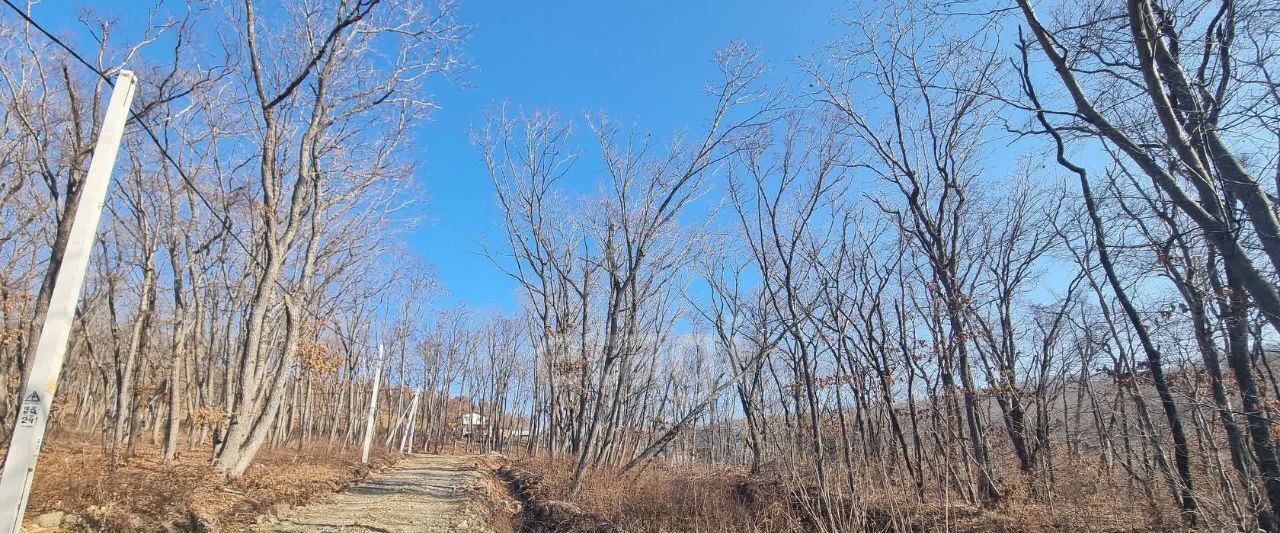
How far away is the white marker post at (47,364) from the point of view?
4027 millimetres

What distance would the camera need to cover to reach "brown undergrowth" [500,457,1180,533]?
281 inches

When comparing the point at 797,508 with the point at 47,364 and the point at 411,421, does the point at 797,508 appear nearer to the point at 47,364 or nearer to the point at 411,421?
the point at 47,364

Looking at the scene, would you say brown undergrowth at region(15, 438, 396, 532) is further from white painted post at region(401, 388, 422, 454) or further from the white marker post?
white painted post at region(401, 388, 422, 454)

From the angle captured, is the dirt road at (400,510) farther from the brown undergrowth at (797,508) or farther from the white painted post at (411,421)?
the white painted post at (411,421)

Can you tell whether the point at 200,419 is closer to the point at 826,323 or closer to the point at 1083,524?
the point at 826,323

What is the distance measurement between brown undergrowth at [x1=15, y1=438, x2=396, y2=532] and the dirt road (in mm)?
500

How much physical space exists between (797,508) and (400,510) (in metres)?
6.73

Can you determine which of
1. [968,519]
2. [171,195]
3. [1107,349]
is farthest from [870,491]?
[171,195]

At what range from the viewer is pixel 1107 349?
34.0ft

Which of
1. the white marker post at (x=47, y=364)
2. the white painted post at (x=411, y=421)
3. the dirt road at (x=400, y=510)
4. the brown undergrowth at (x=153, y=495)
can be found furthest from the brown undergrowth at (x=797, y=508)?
the white painted post at (x=411, y=421)

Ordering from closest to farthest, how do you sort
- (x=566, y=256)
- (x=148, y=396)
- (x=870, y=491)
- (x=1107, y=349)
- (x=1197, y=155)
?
(x=1197, y=155) → (x=870, y=491) → (x=1107, y=349) → (x=148, y=396) → (x=566, y=256)

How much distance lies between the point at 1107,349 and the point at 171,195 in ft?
64.2

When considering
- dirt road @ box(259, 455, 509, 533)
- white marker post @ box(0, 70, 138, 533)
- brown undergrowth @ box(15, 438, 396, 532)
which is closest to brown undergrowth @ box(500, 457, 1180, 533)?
dirt road @ box(259, 455, 509, 533)

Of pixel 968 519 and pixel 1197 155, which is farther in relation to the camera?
pixel 968 519
